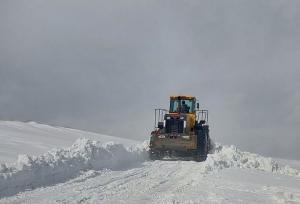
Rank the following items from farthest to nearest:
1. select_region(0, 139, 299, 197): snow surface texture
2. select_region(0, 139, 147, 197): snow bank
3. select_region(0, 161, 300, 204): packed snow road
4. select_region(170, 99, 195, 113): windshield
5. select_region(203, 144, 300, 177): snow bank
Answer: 1. select_region(170, 99, 195, 113): windshield
2. select_region(203, 144, 300, 177): snow bank
3. select_region(0, 139, 299, 197): snow surface texture
4. select_region(0, 139, 147, 197): snow bank
5. select_region(0, 161, 300, 204): packed snow road

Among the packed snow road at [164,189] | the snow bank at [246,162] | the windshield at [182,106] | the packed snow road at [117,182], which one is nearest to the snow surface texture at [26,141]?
the packed snow road at [117,182]

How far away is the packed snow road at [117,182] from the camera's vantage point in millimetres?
10312

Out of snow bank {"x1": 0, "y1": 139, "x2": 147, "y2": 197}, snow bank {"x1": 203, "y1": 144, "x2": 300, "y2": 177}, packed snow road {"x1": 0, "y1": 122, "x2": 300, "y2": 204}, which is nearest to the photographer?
packed snow road {"x1": 0, "y1": 122, "x2": 300, "y2": 204}

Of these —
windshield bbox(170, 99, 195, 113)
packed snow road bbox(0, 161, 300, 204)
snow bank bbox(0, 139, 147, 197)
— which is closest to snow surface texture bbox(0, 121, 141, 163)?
snow bank bbox(0, 139, 147, 197)

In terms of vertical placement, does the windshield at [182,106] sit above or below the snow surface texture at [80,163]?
above

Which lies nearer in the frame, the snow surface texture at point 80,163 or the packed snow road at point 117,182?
the packed snow road at point 117,182

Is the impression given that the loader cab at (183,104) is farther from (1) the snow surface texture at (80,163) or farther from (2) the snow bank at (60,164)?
(2) the snow bank at (60,164)

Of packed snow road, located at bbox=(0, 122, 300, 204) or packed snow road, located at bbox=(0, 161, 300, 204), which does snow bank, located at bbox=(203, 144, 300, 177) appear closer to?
packed snow road, located at bbox=(0, 122, 300, 204)

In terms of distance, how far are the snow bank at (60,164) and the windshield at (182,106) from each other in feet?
18.8

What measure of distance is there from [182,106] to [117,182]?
1324 centimetres

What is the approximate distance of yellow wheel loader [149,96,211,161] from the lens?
22875 millimetres

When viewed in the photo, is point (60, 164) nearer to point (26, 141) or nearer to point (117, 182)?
point (117, 182)

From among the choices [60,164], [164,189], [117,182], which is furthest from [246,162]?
[60,164]

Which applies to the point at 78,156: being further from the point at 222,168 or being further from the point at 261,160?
the point at 261,160
